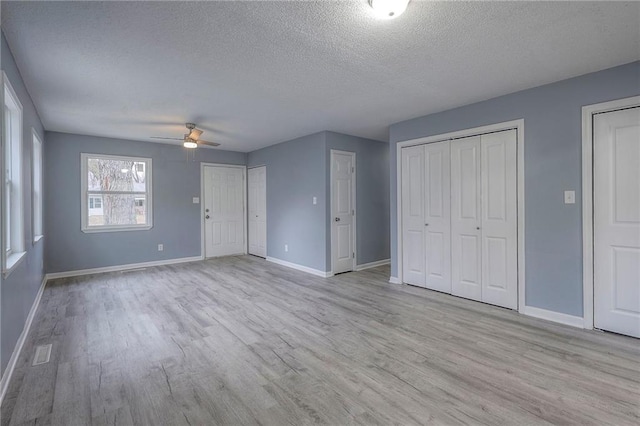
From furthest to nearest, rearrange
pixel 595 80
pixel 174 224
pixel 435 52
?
pixel 174 224 < pixel 595 80 < pixel 435 52

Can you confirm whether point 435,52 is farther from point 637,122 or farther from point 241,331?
point 241,331

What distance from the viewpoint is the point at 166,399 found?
192 cm

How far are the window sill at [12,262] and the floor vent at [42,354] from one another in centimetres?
73

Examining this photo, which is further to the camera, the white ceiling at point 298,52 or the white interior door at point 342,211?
the white interior door at point 342,211

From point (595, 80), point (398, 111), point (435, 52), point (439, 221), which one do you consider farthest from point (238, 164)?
point (595, 80)

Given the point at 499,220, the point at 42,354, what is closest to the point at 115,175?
the point at 42,354

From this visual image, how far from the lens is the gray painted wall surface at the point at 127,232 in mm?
5074

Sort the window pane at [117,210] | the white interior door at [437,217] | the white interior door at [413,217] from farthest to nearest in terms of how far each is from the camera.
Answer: the window pane at [117,210] → the white interior door at [413,217] → the white interior door at [437,217]

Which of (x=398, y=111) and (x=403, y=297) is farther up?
(x=398, y=111)

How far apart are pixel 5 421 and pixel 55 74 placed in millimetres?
2766

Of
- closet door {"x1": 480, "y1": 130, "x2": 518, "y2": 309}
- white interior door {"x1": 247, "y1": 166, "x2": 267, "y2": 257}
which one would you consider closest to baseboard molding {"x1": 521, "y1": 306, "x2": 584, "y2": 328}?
closet door {"x1": 480, "y1": 130, "x2": 518, "y2": 309}

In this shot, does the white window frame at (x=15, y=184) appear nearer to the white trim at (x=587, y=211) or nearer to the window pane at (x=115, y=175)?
the window pane at (x=115, y=175)

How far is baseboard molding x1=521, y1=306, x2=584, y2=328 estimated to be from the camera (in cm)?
297

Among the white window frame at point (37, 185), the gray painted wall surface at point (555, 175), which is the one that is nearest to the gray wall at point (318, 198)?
the gray painted wall surface at point (555, 175)
